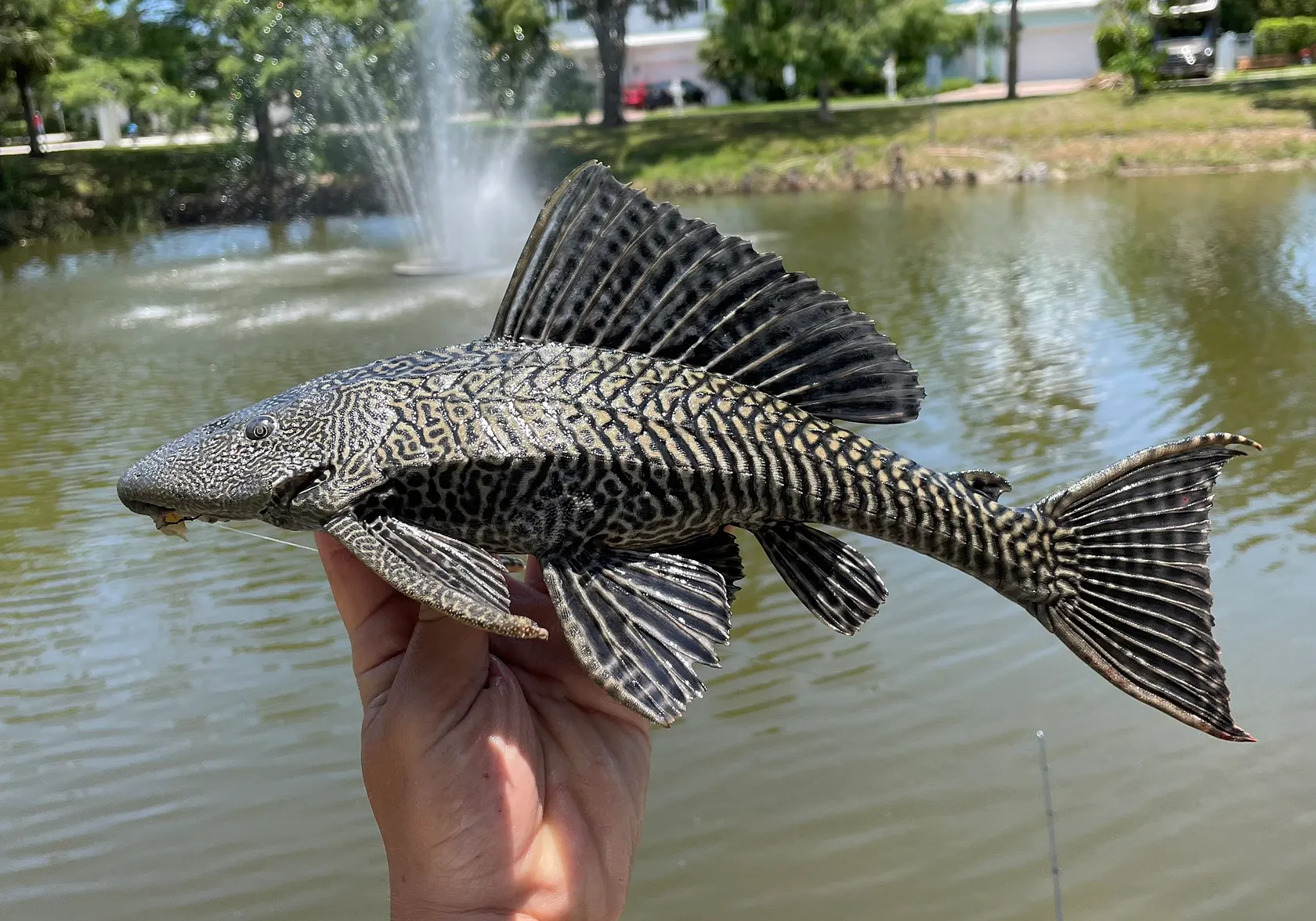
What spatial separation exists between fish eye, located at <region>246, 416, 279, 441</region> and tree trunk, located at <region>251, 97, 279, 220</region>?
31.2 metres

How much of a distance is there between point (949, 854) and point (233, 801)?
337 centimetres

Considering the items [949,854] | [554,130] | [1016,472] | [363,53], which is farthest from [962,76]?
[949,854]

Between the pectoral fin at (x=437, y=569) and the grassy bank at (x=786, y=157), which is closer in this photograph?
the pectoral fin at (x=437, y=569)

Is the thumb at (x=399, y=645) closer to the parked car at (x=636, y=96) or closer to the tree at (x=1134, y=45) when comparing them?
the tree at (x=1134, y=45)

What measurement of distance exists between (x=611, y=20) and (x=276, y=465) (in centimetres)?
4044

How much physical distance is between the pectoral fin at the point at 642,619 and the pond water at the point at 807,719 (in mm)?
2874

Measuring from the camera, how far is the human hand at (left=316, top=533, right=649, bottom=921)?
7.99 ft

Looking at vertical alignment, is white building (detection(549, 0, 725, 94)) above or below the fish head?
above

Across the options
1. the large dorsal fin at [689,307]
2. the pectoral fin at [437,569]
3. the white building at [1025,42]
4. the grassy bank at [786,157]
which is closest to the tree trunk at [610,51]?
the grassy bank at [786,157]

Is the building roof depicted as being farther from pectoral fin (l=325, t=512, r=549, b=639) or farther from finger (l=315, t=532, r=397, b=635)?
pectoral fin (l=325, t=512, r=549, b=639)

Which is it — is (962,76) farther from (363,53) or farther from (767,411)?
(767,411)

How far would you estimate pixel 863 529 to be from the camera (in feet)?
8.21

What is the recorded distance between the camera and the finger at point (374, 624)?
250cm

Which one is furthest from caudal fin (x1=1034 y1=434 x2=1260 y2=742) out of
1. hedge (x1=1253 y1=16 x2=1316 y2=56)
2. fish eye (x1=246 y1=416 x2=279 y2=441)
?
hedge (x1=1253 y1=16 x2=1316 y2=56)
